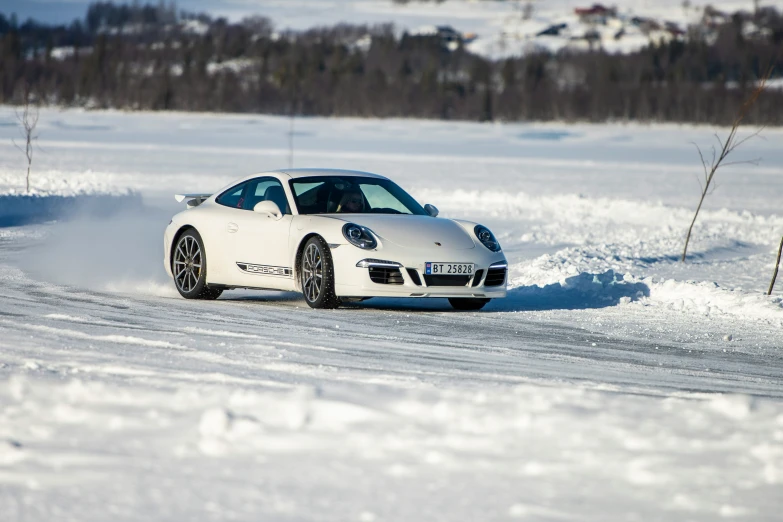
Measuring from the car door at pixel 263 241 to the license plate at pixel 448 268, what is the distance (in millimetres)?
1351

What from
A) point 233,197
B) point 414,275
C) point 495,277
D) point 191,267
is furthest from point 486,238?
point 191,267

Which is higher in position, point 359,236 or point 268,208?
point 268,208

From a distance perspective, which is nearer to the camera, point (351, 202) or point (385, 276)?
point (385, 276)

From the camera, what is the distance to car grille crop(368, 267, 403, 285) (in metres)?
9.74

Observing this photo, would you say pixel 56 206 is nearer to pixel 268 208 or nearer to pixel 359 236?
pixel 268 208

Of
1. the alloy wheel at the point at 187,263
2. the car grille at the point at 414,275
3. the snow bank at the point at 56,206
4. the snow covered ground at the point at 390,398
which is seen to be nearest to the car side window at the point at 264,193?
the alloy wheel at the point at 187,263

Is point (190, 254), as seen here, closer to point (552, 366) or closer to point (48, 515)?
point (552, 366)

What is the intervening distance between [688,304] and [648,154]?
4547 cm

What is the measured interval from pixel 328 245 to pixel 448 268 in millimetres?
1092

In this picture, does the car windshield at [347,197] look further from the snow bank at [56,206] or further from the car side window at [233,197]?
the snow bank at [56,206]

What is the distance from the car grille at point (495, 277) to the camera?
10148 mm

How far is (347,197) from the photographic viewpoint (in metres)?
10.7

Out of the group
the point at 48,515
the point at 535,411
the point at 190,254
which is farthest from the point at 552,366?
the point at 190,254

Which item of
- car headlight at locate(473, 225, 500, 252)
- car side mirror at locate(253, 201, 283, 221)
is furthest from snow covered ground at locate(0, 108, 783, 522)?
car side mirror at locate(253, 201, 283, 221)
